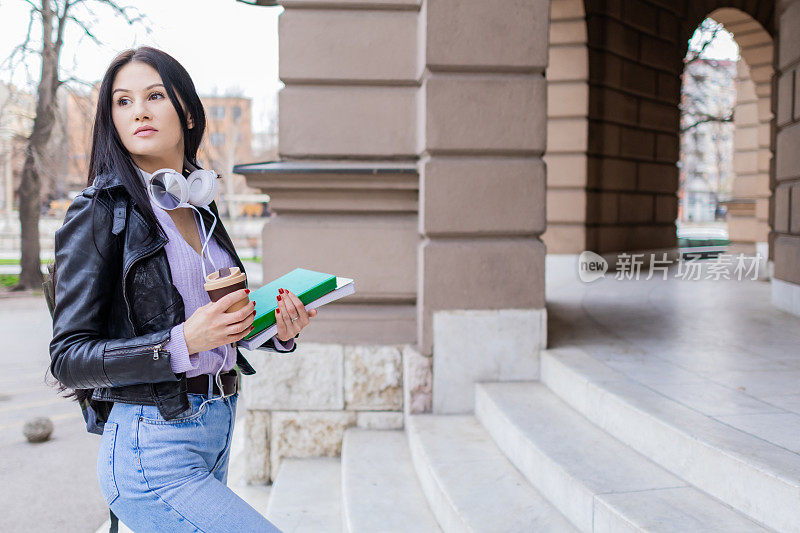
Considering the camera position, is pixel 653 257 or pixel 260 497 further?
pixel 653 257

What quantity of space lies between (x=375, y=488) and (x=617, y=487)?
142 centimetres

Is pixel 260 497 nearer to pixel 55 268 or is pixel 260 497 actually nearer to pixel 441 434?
pixel 441 434

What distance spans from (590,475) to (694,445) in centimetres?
42

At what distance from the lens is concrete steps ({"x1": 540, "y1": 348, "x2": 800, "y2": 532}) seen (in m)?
2.24

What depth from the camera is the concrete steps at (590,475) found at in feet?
7.73

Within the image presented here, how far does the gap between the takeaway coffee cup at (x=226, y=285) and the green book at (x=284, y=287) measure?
0.16 meters

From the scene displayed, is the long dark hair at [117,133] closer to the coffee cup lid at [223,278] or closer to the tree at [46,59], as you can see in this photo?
the coffee cup lid at [223,278]

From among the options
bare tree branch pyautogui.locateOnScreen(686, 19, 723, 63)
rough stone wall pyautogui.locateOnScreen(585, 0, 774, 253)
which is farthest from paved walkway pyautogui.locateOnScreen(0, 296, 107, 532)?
bare tree branch pyautogui.locateOnScreen(686, 19, 723, 63)

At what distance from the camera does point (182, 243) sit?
1.65 metres

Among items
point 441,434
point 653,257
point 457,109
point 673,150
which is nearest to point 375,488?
point 441,434

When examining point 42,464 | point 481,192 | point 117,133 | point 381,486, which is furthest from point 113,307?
point 42,464

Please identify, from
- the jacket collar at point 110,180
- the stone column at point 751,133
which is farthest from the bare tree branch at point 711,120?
the jacket collar at point 110,180

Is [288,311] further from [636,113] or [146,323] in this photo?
[636,113]

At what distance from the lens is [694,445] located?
2.62 metres
